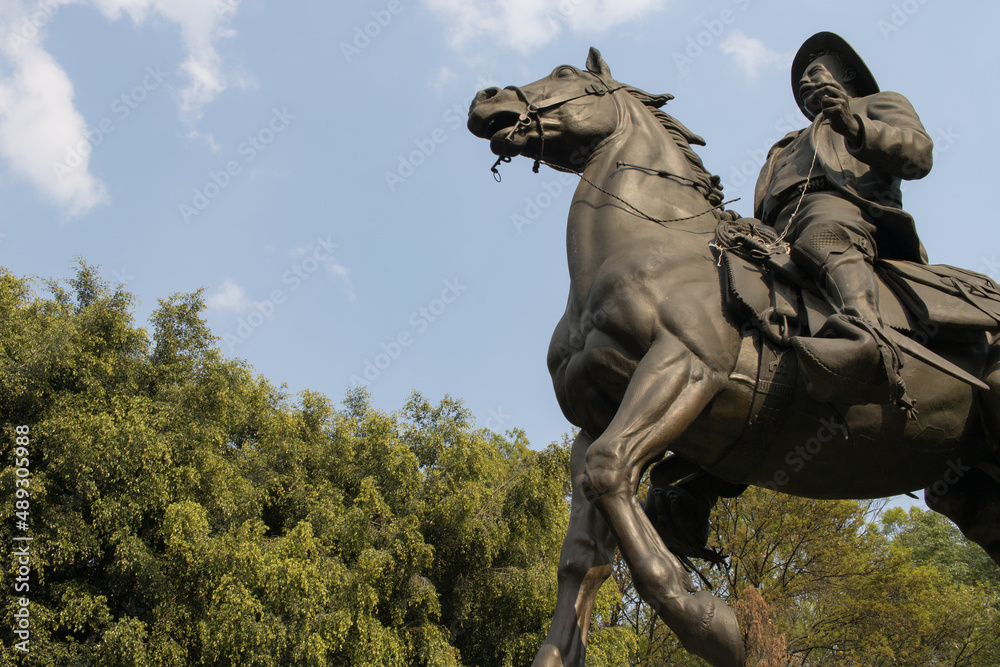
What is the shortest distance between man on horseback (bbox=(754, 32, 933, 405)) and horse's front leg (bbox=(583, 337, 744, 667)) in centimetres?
48

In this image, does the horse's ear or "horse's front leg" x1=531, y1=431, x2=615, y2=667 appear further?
the horse's ear

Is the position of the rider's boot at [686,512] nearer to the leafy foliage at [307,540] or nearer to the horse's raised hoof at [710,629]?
the horse's raised hoof at [710,629]

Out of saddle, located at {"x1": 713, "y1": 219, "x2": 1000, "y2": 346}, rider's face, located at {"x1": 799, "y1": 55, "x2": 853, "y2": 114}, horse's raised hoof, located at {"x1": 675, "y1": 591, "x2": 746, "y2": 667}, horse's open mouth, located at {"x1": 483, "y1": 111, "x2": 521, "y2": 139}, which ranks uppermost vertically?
rider's face, located at {"x1": 799, "y1": 55, "x2": 853, "y2": 114}

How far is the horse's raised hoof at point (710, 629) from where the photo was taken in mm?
3035

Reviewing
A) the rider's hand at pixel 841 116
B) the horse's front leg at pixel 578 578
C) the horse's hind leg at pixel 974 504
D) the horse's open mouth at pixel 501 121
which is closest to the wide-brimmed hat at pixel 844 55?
the rider's hand at pixel 841 116

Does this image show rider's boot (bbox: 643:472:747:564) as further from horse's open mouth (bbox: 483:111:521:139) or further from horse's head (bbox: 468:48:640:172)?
horse's open mouth (bbox: 483:111:521:139)

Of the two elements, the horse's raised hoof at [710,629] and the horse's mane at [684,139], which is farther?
the horse's mane at [684,139]

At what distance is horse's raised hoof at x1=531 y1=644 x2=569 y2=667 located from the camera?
11.3 ft

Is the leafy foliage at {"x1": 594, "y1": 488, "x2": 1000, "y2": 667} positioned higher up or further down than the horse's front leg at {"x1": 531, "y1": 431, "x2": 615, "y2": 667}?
higher up

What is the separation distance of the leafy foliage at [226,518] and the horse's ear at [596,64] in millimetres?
12607

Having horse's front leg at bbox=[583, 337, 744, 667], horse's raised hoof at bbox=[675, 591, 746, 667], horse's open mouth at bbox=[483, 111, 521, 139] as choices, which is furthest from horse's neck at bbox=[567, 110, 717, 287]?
horse's raised hoof at bbox=[675, 591, 746, 667]

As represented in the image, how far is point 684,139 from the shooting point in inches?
185

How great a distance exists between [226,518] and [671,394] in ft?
52.8

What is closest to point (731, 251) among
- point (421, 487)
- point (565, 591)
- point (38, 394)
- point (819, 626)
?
point (565, 591)
